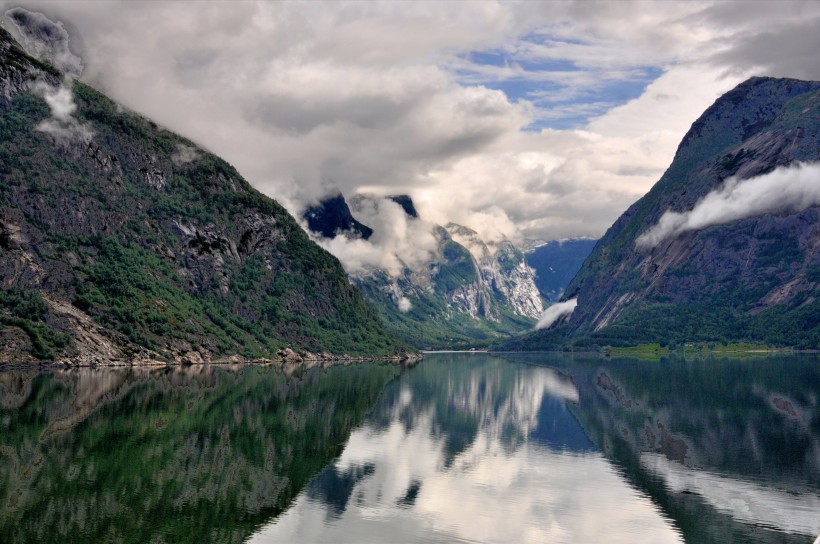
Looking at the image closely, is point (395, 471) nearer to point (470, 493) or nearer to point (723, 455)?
point (470, 493)

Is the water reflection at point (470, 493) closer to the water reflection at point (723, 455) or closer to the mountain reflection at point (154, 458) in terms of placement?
the water reflection at point (723, 455)

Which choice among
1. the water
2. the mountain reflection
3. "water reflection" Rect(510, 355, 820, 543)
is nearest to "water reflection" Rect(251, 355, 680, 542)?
the water

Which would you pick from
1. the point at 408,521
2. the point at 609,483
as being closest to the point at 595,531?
the point at 408,521

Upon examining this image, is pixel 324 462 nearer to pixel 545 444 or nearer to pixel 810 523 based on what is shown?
pixel 545 444

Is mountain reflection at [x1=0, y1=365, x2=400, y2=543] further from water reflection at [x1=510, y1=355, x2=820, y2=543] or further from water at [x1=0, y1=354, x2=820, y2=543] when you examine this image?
water reflection at [x1=510, y1=355, x2=820, y2=543]

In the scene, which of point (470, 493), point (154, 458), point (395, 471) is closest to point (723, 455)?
point (470, 493)

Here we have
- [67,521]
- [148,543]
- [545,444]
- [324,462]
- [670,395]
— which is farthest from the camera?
[670,395]
